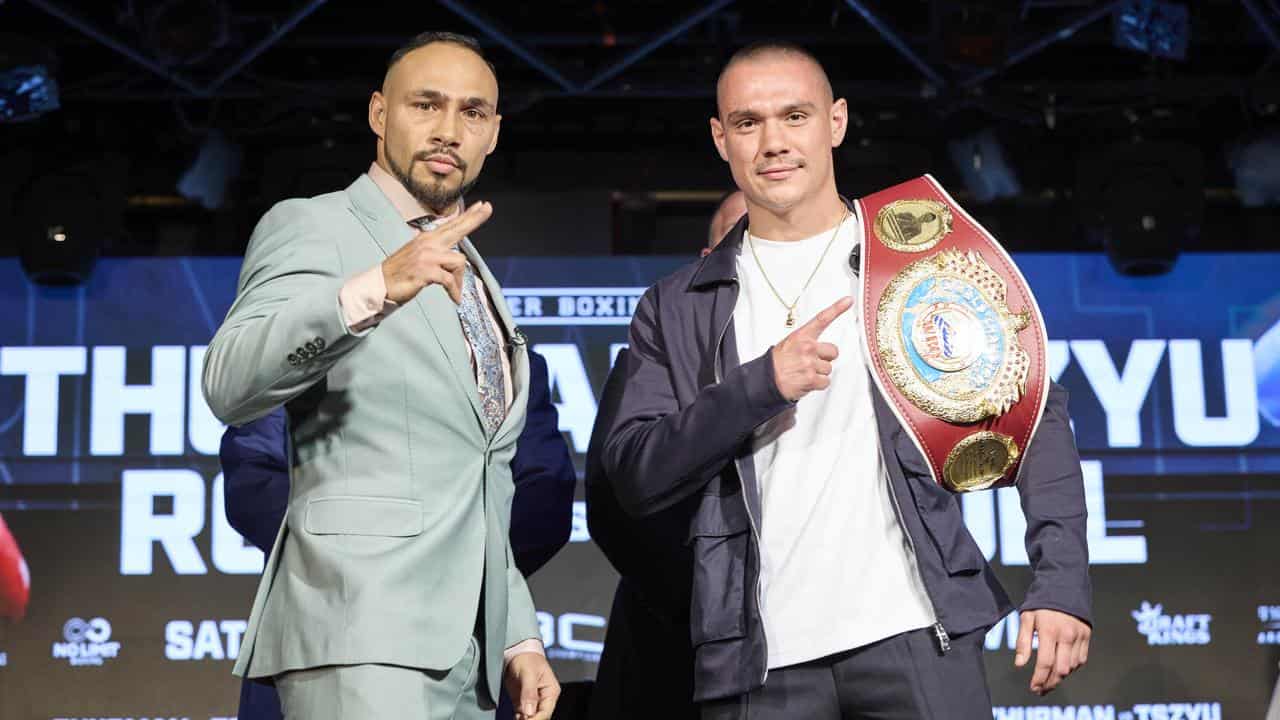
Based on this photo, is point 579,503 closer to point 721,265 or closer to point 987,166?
point 987,166

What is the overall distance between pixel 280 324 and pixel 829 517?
843 millimetres

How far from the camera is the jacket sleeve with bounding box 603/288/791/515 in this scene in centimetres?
188

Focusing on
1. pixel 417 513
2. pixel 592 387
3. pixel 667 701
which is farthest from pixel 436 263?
pixel 592 387

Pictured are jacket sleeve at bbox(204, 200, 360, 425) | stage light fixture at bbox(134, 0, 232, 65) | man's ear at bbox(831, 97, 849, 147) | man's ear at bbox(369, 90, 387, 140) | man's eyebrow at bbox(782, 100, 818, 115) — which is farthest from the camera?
stage light fixture at bbox(134, 0, 232, 65)

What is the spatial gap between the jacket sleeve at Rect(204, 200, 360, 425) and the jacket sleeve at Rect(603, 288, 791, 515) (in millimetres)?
533

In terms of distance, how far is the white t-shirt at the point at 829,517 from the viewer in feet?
6.24

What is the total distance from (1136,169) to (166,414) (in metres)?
3.94

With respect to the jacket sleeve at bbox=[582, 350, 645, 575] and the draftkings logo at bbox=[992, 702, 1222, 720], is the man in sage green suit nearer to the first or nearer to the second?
the jacket sleeve at bbox=[582, 350, 645, 575]

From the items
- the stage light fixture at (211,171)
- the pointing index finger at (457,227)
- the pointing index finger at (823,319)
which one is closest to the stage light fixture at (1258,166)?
the stage light fixture at (211,171)

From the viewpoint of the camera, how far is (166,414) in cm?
511

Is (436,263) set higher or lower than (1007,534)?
higher

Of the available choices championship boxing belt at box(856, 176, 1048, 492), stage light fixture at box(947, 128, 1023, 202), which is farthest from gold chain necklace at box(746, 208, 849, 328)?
stage light fixture at box(947, 128, 1023, 202)

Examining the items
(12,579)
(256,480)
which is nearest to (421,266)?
(256,480)

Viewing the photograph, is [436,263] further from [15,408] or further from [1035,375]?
[15,408]
